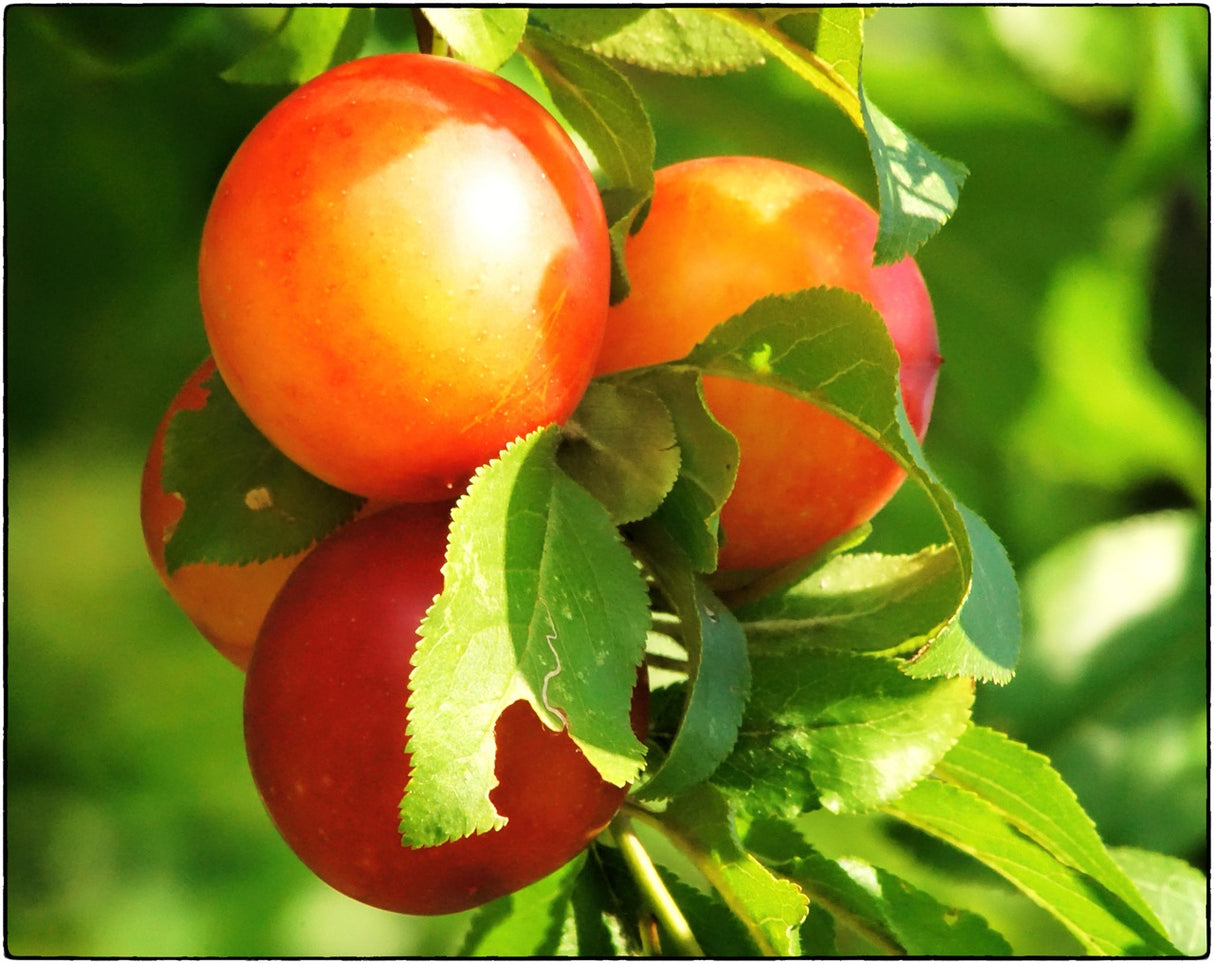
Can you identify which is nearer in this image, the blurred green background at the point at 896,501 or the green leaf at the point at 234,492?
the green leaf at the point at 234,492

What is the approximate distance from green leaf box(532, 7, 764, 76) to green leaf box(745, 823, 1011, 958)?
1.38 feet

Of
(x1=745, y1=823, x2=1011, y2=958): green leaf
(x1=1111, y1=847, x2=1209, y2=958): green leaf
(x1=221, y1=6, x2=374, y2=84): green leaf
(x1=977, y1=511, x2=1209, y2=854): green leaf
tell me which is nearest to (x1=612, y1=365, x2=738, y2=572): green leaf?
(x1=745, y1=823, x2=1011, y2=958): green leaf

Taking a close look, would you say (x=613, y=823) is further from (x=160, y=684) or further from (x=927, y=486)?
(x=160, y=684)

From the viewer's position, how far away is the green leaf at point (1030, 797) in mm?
817

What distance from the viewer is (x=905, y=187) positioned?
2.07ft

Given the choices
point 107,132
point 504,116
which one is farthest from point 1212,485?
point 107,132

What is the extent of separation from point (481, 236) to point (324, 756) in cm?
24

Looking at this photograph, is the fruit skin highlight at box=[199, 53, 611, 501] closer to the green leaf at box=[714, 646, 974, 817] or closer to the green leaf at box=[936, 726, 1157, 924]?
the green leaf at box=[714, 646, 974, 817]

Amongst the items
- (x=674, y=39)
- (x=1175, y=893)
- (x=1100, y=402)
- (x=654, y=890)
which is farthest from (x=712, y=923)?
(x=1100, y=402)

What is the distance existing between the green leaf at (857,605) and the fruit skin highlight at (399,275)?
0.63ft

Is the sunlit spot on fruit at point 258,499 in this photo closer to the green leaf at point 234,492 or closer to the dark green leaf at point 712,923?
the green leaf at point 234,492

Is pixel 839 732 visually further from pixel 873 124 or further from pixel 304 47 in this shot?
pixel 304 47

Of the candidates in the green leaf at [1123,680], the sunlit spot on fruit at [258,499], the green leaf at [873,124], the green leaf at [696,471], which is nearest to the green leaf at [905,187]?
the green leaf at [873,124]

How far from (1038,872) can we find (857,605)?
218 mm
